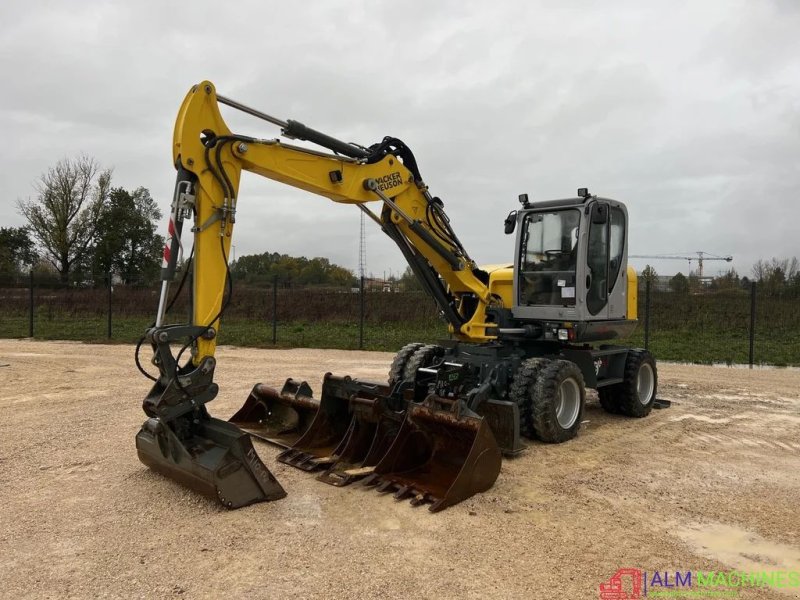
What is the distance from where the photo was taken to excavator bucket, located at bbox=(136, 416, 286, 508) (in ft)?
15.2

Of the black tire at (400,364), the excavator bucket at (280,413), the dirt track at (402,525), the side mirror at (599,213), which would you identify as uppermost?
the side mirror at (599,213)

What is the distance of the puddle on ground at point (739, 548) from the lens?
3.95m

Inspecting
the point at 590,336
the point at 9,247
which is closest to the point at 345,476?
the point at 590,336

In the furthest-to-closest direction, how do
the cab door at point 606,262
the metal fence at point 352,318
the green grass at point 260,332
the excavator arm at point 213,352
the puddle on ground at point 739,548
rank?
1. the green grass at point 260,332
2. the metal fence at point 352,318
3. the cab door at point 606,262
4. the excavator arm at point 213,352
5. the puddle on ground at point 739,548

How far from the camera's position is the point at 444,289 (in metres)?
7.81

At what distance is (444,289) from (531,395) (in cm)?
184

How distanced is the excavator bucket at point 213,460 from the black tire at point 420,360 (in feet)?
10.6

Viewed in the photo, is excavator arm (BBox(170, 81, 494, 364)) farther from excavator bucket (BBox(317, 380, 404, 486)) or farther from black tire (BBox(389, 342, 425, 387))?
excavator bucket (BBox(317, 380, 404, 486))

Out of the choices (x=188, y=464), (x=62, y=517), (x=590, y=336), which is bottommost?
(x=62, y=517)

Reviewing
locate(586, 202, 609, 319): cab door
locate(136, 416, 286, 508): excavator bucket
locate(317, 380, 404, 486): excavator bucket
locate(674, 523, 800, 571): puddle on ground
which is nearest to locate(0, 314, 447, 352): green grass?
locate(586, 202, 609, 319): cab door

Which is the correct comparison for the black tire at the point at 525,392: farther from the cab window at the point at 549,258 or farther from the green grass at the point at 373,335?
the green grass at the point at 373,335

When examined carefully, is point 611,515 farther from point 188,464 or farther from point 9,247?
point 9,247

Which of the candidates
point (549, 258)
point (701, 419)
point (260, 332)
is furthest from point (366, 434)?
point (260, 332)

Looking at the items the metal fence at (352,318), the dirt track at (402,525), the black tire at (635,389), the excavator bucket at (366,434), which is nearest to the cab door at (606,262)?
the black tire at (635,389)
